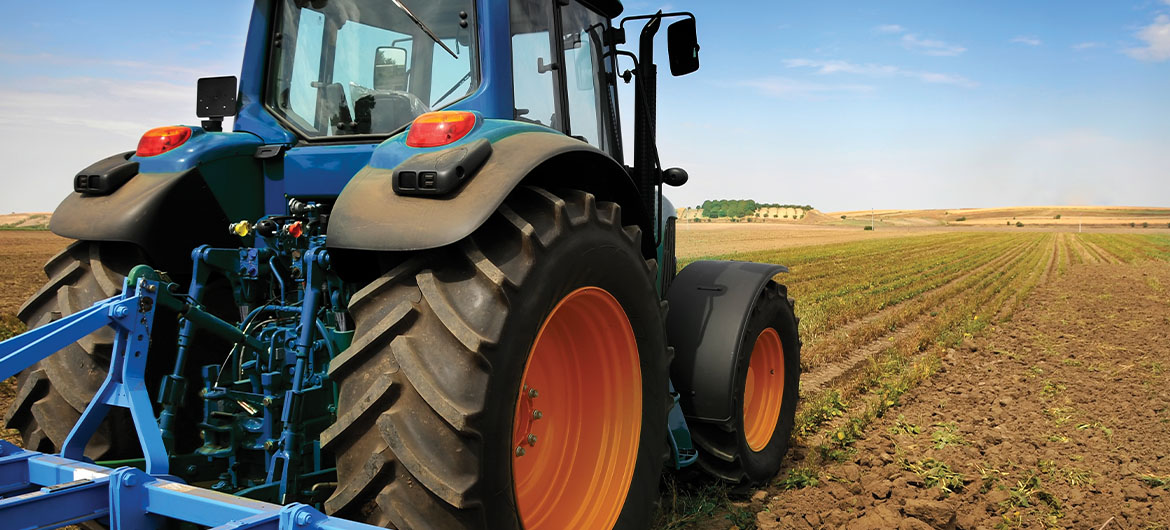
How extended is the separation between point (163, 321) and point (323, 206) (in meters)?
0.68

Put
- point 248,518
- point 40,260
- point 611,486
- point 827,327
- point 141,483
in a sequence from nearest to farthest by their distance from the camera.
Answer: point 248,518 < point 141,483 < point 611,486 < point 827,327 < point 40,260

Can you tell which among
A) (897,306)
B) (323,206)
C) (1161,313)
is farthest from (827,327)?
(323,206)

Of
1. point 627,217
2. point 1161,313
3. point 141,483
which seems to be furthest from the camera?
point 1161,313

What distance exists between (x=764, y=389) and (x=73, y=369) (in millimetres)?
3126

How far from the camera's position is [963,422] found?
5520 mm

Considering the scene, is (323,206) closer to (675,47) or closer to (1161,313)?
(675,47)

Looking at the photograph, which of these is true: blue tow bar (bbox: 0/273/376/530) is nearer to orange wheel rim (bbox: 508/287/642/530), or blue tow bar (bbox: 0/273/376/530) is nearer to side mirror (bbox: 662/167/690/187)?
orange wheel rim (bbox: 508/287/642/530)

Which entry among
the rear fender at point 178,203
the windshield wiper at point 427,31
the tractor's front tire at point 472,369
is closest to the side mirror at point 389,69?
the windshield wiper at point 427,31

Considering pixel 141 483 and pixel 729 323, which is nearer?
pixel 141 483

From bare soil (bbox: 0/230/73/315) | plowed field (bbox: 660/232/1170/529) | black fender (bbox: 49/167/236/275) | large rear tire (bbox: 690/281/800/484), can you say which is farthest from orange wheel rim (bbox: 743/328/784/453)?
bare soil (bbox: 0/230/73/315)

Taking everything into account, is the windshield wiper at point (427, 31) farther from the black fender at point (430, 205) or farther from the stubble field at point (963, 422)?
the stubble field at point (963, 422)

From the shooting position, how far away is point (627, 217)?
10.2ft

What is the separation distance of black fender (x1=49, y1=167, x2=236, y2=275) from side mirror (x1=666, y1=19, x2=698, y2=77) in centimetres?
206

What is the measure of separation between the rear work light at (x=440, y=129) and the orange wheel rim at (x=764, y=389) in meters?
2.32
